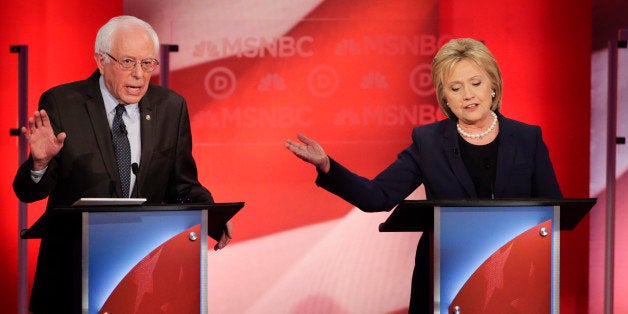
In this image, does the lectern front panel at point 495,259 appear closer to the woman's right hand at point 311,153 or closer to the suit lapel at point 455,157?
the suit lapel at point 455,157

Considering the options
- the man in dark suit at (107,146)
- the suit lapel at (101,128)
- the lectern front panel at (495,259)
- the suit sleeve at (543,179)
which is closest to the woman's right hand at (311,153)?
the man in dark suit at (107,146)

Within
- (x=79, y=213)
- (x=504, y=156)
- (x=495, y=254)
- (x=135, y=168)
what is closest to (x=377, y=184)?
(x=504, y=156)

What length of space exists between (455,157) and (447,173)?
0.23 ft

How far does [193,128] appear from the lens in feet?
17.1

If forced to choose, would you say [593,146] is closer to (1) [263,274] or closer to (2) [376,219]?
(2) [376,219]

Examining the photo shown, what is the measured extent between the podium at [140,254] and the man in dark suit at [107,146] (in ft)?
0.89

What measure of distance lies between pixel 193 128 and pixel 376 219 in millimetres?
1292

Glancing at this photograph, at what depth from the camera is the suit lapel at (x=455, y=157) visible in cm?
307

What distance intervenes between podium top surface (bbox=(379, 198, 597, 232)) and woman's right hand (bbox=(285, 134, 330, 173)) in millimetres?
336

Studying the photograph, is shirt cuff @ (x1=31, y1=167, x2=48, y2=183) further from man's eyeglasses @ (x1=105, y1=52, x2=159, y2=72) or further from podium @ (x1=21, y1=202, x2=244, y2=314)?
man's eyeglasses @ (x1=105, y1=52, x2=159, y2=72)

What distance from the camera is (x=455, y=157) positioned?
313cm

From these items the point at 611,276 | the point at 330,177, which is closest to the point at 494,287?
the point at 330,177

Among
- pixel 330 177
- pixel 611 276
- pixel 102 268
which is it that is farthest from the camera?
pixel 611 276

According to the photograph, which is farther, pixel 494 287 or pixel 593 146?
pixel 593 146
